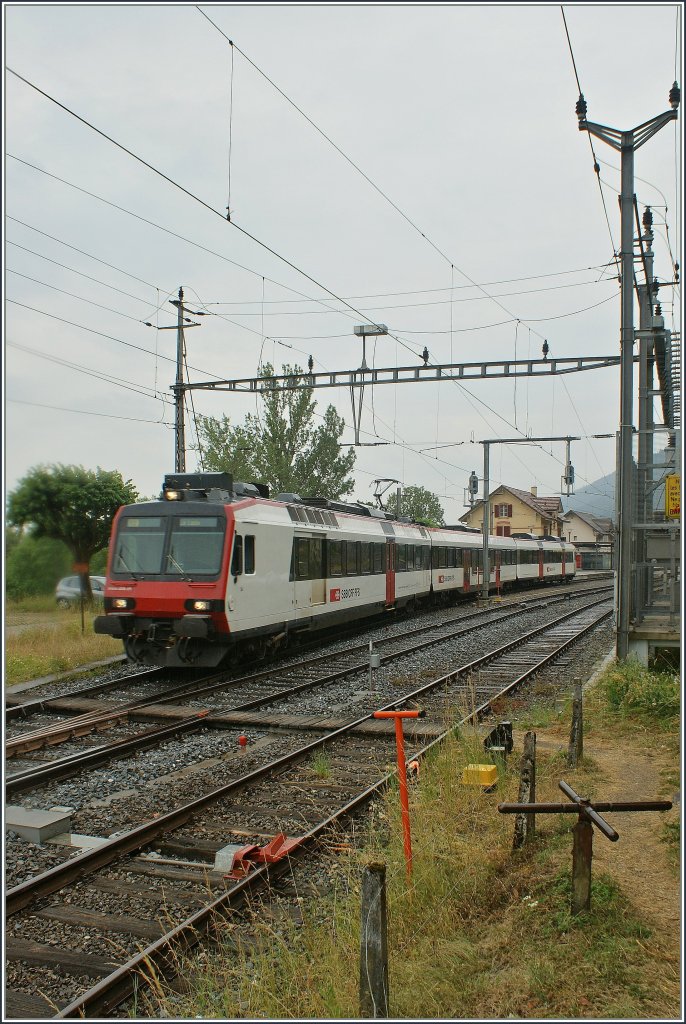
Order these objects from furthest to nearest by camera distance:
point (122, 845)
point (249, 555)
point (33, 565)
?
point (249, 555) → point (122, 845) → point (33, 565)

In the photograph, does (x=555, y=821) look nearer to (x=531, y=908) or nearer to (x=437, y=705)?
(x=531, y=908)

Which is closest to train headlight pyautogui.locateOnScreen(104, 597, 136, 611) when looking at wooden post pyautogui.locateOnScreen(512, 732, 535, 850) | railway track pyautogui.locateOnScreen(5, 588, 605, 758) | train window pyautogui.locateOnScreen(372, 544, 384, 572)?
railway track pyautogui.locateOnScreen(5, 588, 605, 758)

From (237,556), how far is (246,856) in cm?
708

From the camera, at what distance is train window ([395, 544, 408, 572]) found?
2398 cm

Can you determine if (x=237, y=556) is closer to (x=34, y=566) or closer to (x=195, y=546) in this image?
(x=195, y=546)

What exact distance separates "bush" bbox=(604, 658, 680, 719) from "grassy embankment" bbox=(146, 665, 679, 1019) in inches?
153

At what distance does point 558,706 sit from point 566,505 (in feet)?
301

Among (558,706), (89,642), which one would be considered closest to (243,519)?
(89,642)

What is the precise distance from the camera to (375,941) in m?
3.42

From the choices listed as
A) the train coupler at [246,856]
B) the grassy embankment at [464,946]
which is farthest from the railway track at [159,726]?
the grassy embankment at [464,946]

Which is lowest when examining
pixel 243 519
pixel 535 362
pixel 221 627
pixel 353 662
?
pixel 353 662

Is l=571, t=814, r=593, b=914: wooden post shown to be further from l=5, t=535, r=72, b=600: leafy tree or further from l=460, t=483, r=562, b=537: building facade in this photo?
l=460, t=483, r=562, b=537: building facade

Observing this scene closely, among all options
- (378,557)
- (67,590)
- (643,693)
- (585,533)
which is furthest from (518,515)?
(67,590)

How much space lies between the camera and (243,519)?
507 inches
